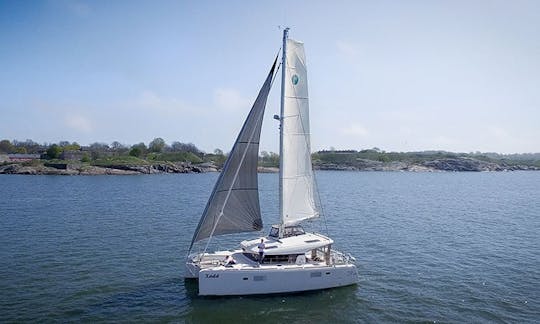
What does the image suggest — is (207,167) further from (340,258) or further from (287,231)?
(340,258)

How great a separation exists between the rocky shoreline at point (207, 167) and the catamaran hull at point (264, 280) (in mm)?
102957

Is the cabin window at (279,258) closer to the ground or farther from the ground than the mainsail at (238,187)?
closer to the ground

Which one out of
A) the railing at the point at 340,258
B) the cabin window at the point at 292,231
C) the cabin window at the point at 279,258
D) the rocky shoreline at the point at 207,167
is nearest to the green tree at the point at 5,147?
the rocky shoreline at the point at 207,167

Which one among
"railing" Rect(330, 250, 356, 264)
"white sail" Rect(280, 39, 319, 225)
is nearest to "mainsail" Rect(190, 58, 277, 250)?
"white sail" Rect(280, 39, 319, 225)

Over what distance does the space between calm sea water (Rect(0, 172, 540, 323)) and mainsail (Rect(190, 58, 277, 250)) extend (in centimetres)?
368

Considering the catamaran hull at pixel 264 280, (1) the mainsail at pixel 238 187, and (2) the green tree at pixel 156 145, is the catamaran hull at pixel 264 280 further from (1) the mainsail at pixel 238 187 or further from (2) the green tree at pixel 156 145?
(2) the green tree at pixel 156 145

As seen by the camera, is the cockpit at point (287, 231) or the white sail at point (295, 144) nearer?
the white sail at point (295, 144)

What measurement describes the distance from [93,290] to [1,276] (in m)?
6.14

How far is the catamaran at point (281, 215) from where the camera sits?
66.6 ft

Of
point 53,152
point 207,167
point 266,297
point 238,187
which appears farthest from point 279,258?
point 53,152

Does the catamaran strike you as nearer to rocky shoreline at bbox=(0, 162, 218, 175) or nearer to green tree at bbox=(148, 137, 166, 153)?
rocky shoreline at bbox=(0, 162, 218, 175)

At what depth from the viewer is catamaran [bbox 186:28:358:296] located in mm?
20297

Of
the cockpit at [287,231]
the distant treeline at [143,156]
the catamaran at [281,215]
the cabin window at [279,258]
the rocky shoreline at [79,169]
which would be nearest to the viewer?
the catamaran at [281,215]

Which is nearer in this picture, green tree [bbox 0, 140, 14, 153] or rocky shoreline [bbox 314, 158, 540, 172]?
green tree [bbox 0, 140, 14, 153]
